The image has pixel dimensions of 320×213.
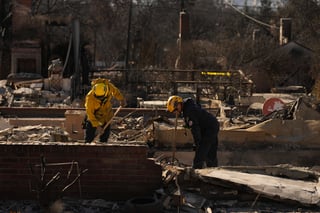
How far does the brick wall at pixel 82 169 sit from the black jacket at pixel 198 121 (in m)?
2.07

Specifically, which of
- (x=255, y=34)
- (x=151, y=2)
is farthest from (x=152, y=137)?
(x=151, y=2)

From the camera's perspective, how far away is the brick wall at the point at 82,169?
5.78 meters

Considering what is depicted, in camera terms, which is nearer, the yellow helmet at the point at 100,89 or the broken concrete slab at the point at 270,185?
the broken concrete slab at the point at 270,185

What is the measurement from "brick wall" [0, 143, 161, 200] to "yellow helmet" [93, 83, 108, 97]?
332cm

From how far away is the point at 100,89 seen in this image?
29.8ft

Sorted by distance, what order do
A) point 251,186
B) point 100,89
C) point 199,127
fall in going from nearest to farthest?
point 251,186, point 199,127, point 100,89

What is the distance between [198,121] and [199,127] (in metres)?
0.12

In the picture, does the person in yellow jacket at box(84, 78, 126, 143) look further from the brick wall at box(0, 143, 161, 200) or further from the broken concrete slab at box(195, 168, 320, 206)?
the broken concrete slab at box(195, 168, 320, 206)

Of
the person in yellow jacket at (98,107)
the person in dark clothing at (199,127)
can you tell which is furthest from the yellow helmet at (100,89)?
the person in dark clothing at (199,127)

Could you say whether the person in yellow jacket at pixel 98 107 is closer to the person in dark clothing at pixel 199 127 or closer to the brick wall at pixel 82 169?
the person in dark clothing at pixel 199 127

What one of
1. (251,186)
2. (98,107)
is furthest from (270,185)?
(98,107)

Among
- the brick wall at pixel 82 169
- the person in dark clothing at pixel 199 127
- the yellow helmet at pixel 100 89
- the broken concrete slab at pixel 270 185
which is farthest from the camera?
the yellow helmet at pixel 100 89

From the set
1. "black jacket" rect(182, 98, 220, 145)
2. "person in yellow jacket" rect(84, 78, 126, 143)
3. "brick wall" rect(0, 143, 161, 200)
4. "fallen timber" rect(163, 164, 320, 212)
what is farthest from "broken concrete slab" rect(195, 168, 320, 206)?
"person in yellow jacket" rect(84, 78, 126, 143)

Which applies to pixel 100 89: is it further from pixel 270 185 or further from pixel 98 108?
pixel 270 185
